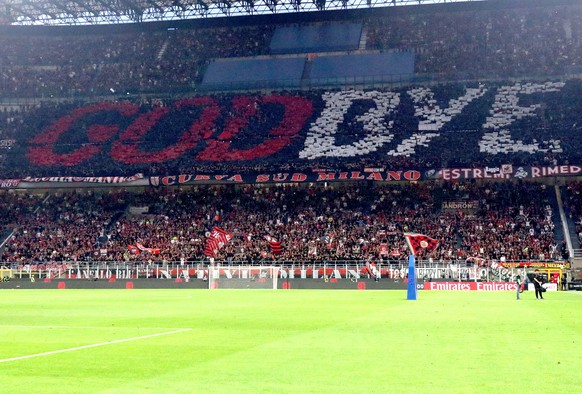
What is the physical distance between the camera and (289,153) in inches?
3223

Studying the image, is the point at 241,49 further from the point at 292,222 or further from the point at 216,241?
the point at 216,241

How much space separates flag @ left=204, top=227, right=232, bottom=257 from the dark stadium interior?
1.27 meters

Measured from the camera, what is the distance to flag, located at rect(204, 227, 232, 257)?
67438mm

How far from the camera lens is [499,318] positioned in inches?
997

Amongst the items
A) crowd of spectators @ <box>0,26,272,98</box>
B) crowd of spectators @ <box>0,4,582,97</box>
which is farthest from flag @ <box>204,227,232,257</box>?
crowd of spectators @ <box>0,4,582,97</box>

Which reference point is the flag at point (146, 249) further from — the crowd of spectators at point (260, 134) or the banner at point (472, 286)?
the banner at point (472, 286)

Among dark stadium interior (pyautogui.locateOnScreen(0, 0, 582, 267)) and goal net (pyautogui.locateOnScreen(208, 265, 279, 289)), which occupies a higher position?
dark stadium interior (pyautogui.locateOnScreen(0, 0, 582, 267))

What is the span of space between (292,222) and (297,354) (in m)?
59.3

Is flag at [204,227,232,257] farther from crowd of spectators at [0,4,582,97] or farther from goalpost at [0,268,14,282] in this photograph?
crowd of spectators at [0,4,582,97]

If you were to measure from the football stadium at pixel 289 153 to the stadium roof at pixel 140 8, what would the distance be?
347mm

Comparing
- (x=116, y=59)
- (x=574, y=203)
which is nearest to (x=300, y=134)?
(x=574, y=203)

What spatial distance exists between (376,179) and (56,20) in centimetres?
4756

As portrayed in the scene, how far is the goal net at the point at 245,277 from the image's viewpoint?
206 ft

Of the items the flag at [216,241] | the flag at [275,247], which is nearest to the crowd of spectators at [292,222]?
the flag at [275,247]
